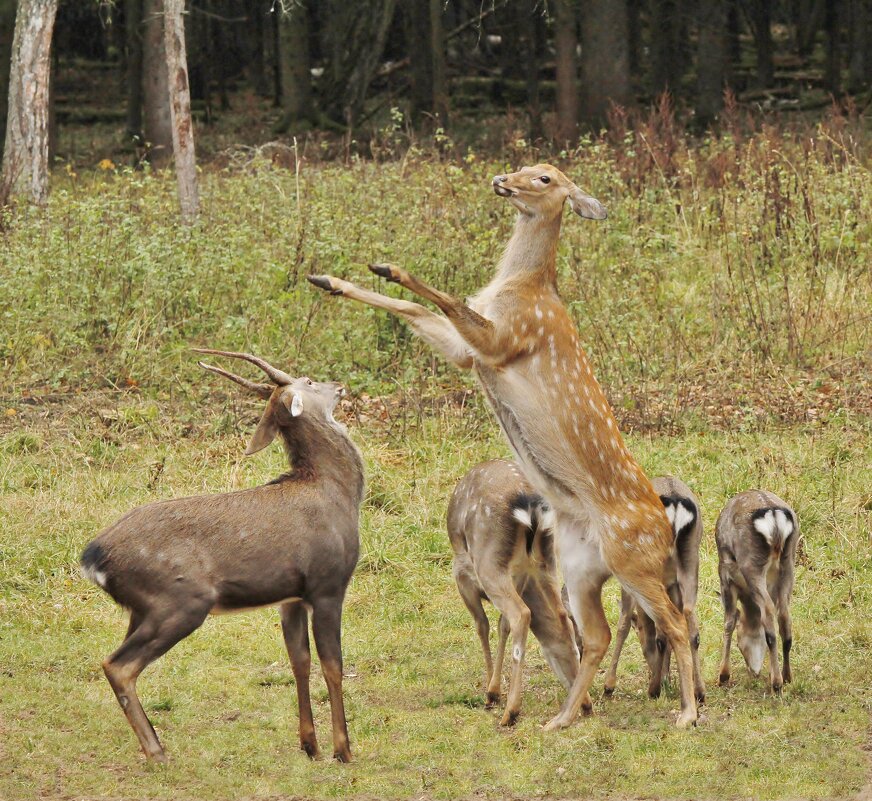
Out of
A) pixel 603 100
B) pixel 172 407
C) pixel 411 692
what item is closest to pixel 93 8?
pixel 603 100

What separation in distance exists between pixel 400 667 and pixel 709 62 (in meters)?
21.6

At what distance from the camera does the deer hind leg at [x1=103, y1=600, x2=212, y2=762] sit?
20.1 ft

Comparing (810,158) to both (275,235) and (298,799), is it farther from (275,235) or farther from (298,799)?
(298,799)

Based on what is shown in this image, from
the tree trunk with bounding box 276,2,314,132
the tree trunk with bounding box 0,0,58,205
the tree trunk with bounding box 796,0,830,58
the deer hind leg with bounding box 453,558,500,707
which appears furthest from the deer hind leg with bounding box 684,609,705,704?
the tree trunk with bounding box 796,0,830,58

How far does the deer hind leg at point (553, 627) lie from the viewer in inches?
290

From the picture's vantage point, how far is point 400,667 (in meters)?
7.92

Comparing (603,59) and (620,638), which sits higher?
(603,59)

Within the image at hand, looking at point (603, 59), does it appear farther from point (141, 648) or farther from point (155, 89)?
point (141, 648)

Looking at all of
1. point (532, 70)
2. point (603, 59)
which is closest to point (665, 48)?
point (532, 70)

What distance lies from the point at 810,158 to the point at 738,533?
8.85 meters

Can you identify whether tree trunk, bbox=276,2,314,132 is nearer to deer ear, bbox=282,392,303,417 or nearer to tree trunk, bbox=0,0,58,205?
tree trunk, bbox=0,0,58,205

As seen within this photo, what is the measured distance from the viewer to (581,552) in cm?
719

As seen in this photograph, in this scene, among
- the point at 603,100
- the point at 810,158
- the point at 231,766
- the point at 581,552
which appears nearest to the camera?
the point at 231,766

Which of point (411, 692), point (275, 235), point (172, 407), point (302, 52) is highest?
point (302, 52)
